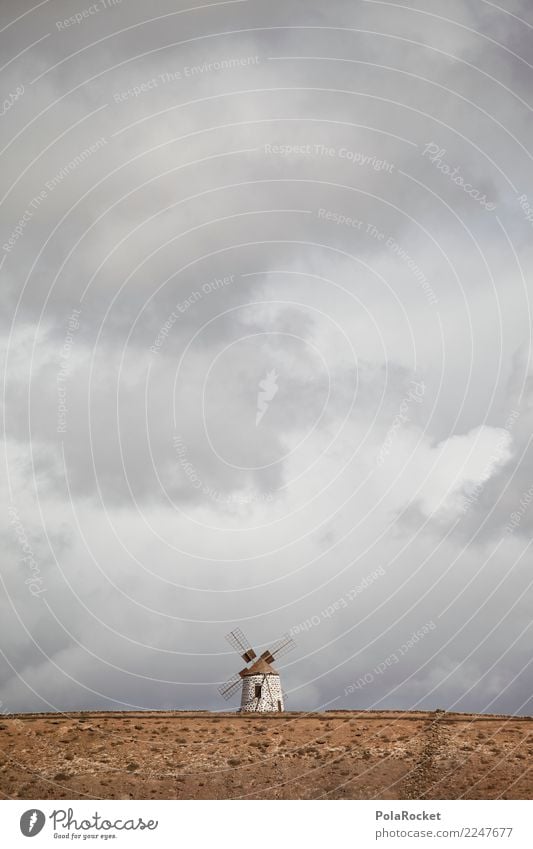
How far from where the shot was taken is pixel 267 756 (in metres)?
66.4

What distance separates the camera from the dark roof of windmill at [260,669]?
90.6 meters

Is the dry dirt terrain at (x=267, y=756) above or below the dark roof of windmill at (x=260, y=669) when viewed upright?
below

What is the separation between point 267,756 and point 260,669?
24700 mm

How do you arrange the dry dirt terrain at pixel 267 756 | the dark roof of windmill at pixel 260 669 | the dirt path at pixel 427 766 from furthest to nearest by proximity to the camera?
the dark roof of windmill at pixel 260 669 → the dry dirt terrain at pixel 267 756 → the dirt path at pixel 427 766

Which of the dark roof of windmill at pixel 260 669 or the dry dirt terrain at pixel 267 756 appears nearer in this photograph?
the dry dirt terrain at pixel 267 756

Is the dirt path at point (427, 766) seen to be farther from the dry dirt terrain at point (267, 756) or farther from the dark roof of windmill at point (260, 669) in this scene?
the dark roof of windmill at point (260, 669)

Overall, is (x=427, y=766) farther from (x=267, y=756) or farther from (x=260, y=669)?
(x=260, y=669)

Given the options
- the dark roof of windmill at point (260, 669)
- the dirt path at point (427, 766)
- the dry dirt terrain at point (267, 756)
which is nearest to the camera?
the dirt path at point (427, 766)

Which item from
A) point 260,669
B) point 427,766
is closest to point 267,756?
point 427,766

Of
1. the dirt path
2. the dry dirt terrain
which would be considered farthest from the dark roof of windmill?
the dirt path

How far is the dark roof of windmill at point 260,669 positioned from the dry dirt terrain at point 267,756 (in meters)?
14.6

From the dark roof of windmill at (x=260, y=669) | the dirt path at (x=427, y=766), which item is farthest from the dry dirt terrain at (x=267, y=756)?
the dark roof of windmill at (x=260, y=669)
